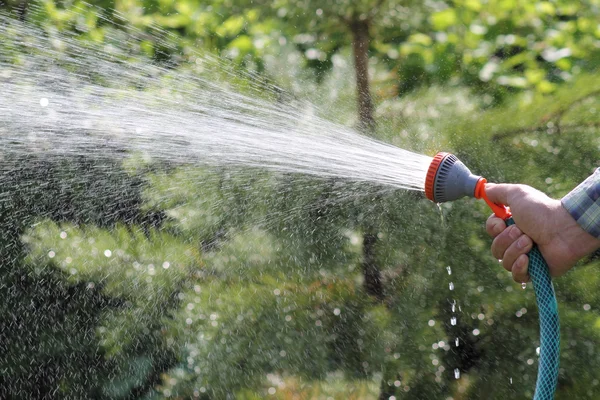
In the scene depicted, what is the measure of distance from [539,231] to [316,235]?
3.29 feet

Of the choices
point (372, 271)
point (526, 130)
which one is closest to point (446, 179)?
point (372, 271)

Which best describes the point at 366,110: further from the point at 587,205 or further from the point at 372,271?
the point at 587,205

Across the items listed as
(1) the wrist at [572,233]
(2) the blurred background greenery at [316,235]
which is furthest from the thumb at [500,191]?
(2) the blurred background greenery at [316,235]

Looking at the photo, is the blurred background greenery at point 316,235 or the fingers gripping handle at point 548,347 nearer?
the fingers gripping handle at point 548,347

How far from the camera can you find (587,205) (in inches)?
61.4

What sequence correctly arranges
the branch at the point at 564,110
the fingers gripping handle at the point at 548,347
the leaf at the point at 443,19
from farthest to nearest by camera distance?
1. the leaf at the point at 443,19
2. the branch at the point at 564,110
3. the fingers gripping handle at the point at 548,347

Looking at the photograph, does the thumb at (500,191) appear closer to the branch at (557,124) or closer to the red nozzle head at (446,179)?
the red nozzle head at (446,179)

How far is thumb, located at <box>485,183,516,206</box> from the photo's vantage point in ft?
5.24

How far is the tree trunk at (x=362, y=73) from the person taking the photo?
2558mm

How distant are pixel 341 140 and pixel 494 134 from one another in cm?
55

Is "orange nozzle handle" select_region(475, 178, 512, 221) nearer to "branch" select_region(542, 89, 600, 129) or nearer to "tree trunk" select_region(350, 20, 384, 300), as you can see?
"tree trunk" select_region(350, 20, 384, 300)

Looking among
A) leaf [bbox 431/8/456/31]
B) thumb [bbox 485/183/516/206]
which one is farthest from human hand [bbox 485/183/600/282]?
leaf [bbox 431/8/456/31]

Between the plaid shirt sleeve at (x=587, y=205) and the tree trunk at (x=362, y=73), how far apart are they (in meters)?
1.03

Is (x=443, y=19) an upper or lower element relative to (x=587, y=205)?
lower
